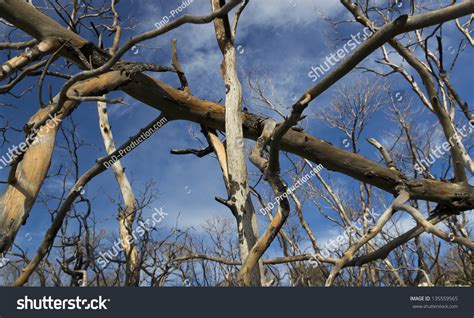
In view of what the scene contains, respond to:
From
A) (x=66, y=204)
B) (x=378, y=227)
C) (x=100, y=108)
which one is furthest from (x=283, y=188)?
(x=100, y=108)

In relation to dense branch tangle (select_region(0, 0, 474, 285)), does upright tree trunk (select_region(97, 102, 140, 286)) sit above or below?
above

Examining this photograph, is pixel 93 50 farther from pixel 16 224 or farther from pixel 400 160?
pixel 400 160

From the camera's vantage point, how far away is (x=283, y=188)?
269 cm

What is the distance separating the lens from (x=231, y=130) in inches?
142

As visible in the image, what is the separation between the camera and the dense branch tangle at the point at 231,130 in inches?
96.6

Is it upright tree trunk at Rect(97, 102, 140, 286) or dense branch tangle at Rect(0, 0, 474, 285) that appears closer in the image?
dense branch tangle at Rect(0, 0, 474, 285)

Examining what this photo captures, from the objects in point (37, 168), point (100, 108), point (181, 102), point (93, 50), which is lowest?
point (37, 168)

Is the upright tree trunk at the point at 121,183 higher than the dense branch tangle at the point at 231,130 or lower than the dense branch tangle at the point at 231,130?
higher

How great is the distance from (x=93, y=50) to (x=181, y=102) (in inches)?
28.3

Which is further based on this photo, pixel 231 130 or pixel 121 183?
pixel 121 183

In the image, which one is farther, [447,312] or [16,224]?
[447,312]

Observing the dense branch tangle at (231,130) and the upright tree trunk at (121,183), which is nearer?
the dense branch tangle at (231,130)

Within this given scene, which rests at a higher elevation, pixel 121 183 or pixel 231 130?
pixel 121 183

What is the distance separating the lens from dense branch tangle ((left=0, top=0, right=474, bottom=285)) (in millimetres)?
2453
